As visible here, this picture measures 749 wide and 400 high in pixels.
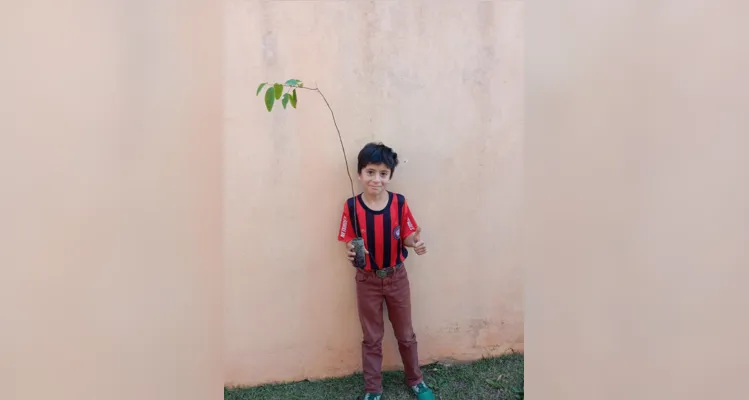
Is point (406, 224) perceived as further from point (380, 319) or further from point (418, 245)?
point (380, 319)

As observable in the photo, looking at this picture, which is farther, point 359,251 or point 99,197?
point 359,251

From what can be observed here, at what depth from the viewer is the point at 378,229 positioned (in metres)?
2.16

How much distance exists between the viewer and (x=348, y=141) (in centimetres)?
224

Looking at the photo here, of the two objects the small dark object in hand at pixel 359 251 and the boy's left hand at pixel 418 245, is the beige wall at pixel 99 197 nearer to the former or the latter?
the small dark object in hand at pixel 359 251

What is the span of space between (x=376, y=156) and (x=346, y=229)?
14.1 inches

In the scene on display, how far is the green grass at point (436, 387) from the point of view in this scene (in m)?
2.24

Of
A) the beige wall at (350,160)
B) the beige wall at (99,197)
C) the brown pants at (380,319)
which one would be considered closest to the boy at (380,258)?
the brown pants at (380,319)

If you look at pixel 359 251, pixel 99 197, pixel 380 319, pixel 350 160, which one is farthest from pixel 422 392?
pixel 99 197

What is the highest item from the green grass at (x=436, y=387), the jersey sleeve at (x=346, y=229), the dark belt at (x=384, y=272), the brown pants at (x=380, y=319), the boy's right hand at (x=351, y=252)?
the jersey sleeve at (x=346, y=229)

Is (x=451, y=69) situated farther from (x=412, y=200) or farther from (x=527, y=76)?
(x=527, y=76)

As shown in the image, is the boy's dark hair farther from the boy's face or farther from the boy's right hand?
the boy's right hand

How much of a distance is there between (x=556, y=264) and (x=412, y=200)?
1498 mm

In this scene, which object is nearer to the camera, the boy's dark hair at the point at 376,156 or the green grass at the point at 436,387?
the boy's dark hair at the point at 376,156

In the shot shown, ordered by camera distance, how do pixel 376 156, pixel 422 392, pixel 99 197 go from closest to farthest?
1. pixel 99 197
2. pixel 376 156
3. pixel 422 392
